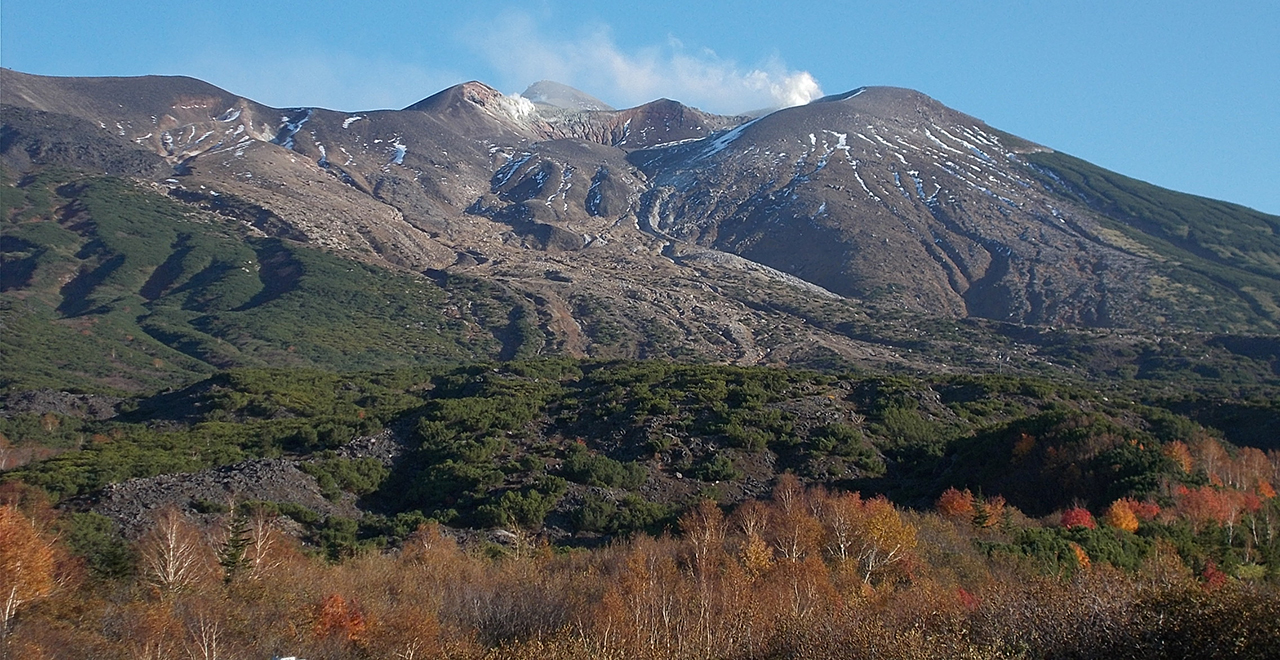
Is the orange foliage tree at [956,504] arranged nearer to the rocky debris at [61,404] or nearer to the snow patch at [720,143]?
the rocky debris at [61,404]

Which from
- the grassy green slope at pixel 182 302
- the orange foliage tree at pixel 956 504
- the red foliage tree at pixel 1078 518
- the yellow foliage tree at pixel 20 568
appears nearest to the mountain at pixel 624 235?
the grassy green slope at pixel 182 302

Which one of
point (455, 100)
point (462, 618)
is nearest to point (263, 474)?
point (462, 618)

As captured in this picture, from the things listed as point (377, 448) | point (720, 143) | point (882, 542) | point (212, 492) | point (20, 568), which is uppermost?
point (720, 143)

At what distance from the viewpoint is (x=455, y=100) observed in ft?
644

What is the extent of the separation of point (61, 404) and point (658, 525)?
36.1 meters

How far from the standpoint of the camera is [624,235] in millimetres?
130125

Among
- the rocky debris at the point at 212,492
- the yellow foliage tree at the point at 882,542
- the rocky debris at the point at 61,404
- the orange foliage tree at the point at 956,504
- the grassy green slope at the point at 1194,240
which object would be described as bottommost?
the rocky debris at the point at 61,404

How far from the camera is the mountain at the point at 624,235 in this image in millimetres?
80938

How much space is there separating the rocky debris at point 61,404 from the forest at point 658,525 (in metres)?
1.24

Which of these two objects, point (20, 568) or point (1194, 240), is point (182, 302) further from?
point (1194, 240)

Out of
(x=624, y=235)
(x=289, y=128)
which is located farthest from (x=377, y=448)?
(x=289, y=128)

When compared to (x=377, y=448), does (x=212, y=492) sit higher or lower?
higher

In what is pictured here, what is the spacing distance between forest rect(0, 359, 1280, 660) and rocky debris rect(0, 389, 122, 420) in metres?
1.24

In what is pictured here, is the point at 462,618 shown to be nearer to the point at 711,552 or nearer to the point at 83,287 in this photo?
the point at 711,552
